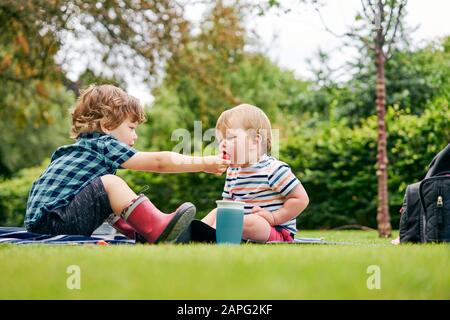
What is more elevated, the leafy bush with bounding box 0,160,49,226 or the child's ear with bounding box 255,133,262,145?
the child's ear with bounding box 255,133,262,145

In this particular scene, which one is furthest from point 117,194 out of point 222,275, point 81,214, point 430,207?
point 430,207

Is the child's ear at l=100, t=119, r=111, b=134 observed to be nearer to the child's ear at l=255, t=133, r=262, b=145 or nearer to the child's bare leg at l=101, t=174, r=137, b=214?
the child's bare leg at l=101, t=174, r=137, b=214

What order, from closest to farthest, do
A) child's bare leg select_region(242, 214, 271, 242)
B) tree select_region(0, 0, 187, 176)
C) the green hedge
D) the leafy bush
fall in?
child's bare leg select_region(242, 214, 271, 242)
the green hedge
tree select_region(0, 0, 187, 176)
the leafy bush

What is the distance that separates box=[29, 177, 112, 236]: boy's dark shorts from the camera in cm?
333

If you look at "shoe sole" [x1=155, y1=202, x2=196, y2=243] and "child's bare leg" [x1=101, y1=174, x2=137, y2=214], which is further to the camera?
"child's bare leg" [x1=101, y1=174, x2=137, y2=214]

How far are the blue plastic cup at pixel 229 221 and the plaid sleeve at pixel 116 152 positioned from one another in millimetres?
595

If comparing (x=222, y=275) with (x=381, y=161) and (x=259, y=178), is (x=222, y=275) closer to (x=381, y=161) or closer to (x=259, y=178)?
(x=259, y=178)

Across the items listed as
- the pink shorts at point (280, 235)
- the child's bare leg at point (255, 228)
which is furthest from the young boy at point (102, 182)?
the pink shorts at point (280, 235)

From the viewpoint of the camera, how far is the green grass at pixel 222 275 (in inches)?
67.8

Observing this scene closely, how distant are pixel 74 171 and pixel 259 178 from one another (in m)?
1.09

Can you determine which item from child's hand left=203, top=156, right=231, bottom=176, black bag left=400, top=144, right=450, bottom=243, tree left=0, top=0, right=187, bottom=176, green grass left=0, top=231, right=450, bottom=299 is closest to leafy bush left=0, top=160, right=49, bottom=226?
tree left=0, top=0, right=187, bottom=176

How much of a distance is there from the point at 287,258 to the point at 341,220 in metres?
6.64

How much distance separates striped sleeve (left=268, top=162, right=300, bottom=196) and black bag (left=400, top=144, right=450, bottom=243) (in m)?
0.67
